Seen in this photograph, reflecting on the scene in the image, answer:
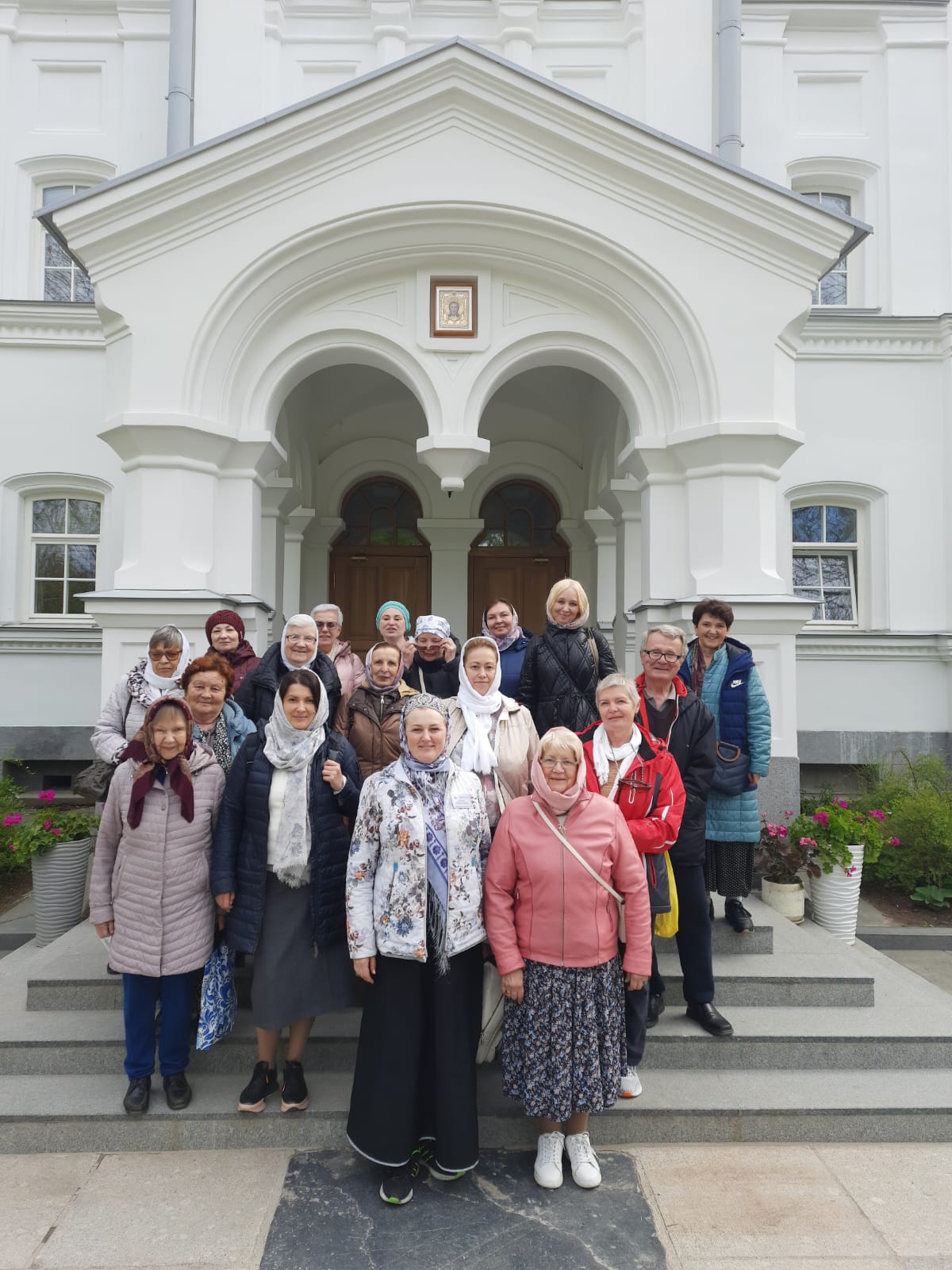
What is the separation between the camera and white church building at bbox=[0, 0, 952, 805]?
20.0 ft

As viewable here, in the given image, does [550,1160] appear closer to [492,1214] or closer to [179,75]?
[492,1214]

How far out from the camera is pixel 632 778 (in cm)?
351

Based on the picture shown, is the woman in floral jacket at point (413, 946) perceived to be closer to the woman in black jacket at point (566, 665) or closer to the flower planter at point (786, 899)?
the woman in black jacket at point (566, 665)

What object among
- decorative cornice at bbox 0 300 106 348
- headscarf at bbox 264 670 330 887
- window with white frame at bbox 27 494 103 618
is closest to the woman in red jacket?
headscarf at bbox 264 670 330 887

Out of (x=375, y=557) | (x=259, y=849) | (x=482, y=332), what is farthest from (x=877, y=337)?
(x=259, y=849)

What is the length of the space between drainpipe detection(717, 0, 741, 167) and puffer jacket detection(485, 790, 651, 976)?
8731 millimetres

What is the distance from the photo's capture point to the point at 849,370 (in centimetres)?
930

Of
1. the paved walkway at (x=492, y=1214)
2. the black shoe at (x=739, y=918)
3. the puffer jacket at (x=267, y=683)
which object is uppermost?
the puffer jacket at (x=267, y=683)

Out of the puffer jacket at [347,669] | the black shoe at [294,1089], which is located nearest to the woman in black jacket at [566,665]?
the puffer jacket at [347,669]

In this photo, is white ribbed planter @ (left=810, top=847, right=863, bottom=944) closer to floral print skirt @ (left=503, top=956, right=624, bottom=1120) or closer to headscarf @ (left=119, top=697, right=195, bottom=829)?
floral print skirt @ (left=503, top=956, right=624, bottom=1120)

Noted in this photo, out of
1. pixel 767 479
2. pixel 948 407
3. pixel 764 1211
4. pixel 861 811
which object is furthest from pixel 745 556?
pixel 948 407

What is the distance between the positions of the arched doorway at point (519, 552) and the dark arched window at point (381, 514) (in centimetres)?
85

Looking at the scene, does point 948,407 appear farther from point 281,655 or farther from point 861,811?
point 281,655

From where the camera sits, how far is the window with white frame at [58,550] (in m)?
9.46
